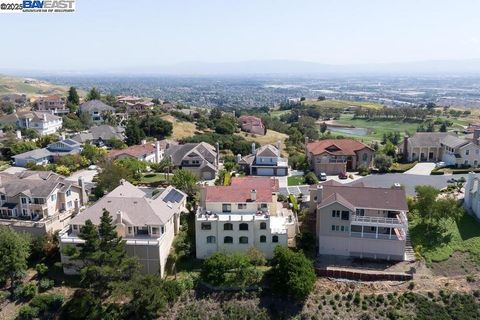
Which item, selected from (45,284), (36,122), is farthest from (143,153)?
(45,284)

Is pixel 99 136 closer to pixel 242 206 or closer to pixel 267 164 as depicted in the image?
pixel 267 164

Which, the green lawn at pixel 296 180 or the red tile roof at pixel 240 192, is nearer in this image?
the red tile roof at pixel 240 192

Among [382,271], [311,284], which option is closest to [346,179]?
[382,271]

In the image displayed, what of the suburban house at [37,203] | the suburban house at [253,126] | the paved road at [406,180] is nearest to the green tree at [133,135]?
the suburban house at [253,126]

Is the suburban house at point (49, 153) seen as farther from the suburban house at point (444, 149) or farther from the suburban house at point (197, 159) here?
the suburban house at point (444, 149)

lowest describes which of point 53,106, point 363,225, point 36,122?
point 363,225

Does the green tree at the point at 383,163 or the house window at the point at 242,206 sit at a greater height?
the house window at the point at 242,206
